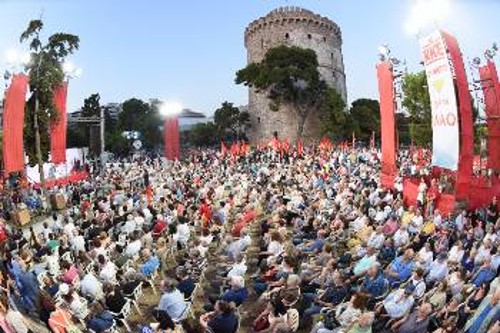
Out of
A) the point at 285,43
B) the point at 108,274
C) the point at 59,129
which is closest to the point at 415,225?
the point at 108,274

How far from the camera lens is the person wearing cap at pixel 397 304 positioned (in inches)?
307

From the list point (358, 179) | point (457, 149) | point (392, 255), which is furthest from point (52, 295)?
point (358, 179)

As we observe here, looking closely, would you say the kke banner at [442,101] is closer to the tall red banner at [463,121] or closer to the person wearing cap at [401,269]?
the tall red banner at [463,121]

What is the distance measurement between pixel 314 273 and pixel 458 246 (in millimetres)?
2656

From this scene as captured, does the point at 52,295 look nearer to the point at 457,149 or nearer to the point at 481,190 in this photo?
the point at 457,149

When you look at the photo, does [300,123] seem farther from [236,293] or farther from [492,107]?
[236,293]

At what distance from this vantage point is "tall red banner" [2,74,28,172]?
1819cm

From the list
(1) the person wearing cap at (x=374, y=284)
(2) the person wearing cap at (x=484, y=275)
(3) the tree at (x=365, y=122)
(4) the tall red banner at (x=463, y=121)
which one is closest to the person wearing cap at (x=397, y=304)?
(1) the person wearing cap at (x=374, y=284)

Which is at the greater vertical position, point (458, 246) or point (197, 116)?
point (197, 116)

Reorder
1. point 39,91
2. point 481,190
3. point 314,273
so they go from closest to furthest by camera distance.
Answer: point 314,273
point 481,190
point 39,91

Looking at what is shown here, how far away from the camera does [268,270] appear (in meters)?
10.5

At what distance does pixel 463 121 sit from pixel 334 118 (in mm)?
42934

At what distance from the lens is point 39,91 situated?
24406mm

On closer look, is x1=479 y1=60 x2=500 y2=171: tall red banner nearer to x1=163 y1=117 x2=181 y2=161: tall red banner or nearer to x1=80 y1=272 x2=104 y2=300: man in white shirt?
x1=80 y1=272 x2=104 y2=300: man in white shirt
